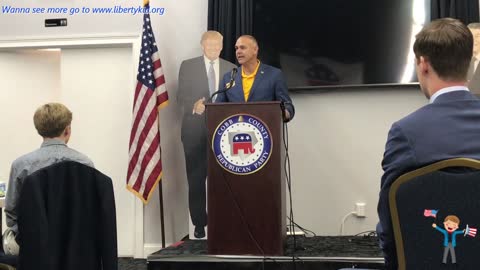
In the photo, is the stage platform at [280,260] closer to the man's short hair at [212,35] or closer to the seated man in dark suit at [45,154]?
the seated man in dark suit at [45,154]

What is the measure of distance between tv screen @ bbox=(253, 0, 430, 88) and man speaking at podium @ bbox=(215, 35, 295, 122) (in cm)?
77

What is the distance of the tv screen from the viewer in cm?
437

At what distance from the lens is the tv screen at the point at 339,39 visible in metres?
4.37

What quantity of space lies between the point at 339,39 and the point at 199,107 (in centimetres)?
137

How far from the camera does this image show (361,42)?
14.6 feet

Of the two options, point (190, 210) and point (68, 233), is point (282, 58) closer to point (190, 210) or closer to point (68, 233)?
point (190, 210)

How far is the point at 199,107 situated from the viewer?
427 cm

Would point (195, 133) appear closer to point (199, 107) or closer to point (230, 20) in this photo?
point (199, 107)

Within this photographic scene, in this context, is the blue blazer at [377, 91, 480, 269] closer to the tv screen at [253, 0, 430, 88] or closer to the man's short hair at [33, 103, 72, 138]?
the man's short hair at [33, 103, 72, 138]

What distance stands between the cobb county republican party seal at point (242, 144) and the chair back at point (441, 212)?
4.97 ft

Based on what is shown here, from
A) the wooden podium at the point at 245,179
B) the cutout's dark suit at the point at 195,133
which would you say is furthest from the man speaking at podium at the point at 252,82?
the wooden podium at the point at 245,179

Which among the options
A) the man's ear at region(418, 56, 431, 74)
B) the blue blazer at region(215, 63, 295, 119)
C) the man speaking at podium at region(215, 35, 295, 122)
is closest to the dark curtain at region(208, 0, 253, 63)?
the man speaking at podium at region(215, 35, 295, 122)

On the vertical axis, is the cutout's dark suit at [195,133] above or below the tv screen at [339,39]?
below

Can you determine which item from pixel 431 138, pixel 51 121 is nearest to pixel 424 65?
pixel 431 138
